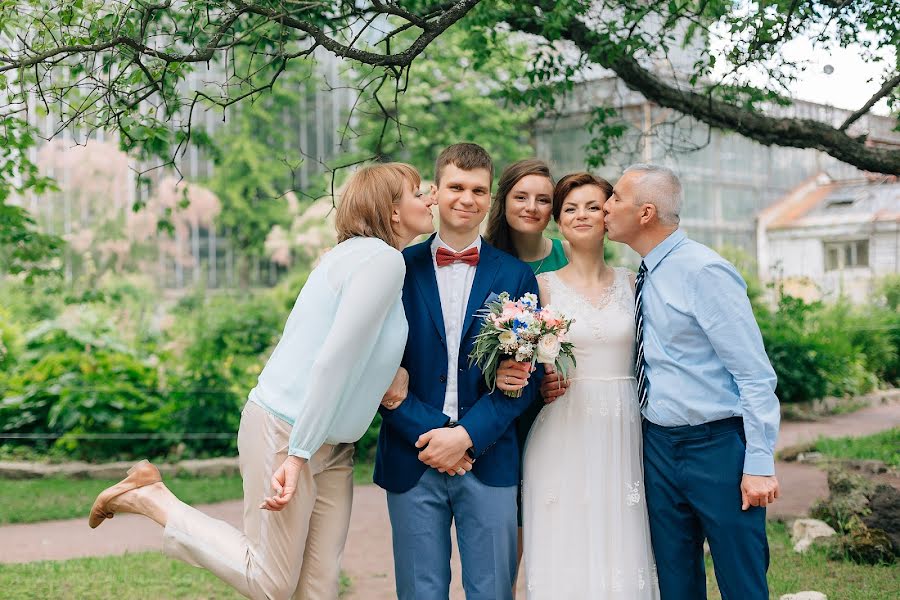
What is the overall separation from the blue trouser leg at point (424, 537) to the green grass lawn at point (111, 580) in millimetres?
2440

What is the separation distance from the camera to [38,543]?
7.17 metres

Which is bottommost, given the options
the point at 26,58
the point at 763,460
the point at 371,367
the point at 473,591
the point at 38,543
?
the point at 38,543

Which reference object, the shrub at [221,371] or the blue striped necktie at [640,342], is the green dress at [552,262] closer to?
the blue striped necktie at [640,342]

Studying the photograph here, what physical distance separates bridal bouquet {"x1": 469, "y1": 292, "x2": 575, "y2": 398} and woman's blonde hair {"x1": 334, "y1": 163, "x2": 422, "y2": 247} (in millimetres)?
512

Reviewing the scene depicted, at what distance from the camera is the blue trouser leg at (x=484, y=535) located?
3508mm

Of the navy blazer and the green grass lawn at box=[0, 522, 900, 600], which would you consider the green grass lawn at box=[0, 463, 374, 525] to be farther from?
the navy blazer

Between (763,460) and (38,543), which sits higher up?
(763,460)

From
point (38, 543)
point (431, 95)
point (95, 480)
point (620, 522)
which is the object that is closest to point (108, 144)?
point (431, 95)

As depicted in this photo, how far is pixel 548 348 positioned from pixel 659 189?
0.82 m

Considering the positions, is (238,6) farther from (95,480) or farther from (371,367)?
(95,480)

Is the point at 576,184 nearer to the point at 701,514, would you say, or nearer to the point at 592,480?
the point at 592,480

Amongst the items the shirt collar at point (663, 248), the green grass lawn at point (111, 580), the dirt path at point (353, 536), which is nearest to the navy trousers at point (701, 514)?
the shirt collar at point (663, 248)

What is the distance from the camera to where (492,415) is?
346 centimetres

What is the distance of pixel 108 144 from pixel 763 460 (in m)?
26.6
